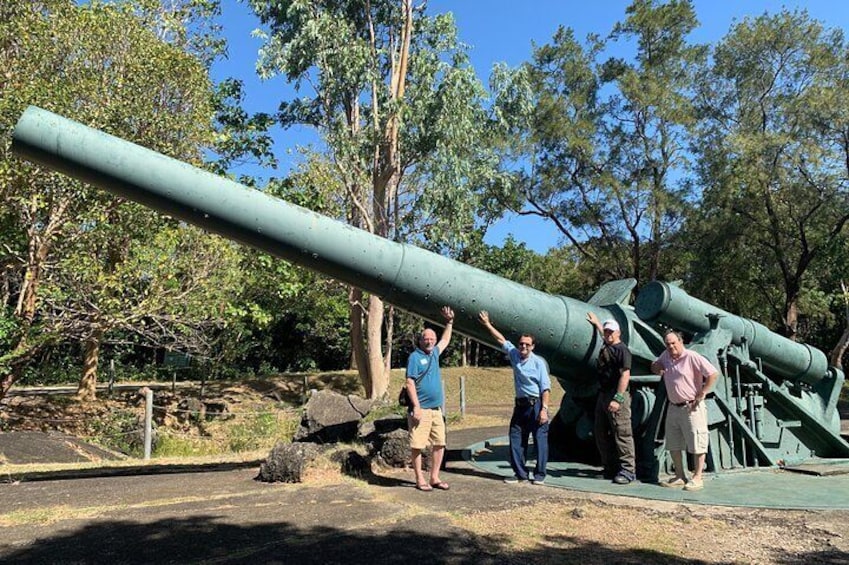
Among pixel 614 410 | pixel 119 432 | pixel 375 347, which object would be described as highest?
pixel 375 347

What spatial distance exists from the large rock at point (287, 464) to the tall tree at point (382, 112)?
36.7 ft

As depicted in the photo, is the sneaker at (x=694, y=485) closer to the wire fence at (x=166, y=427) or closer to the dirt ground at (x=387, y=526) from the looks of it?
the dirt ground at (x=387, y=526)

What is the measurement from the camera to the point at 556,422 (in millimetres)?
7500

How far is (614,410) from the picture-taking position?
20.3ft

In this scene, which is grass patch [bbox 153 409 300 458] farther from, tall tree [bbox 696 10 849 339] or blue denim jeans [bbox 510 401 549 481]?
tall tree [bbox 696 10 849 339]

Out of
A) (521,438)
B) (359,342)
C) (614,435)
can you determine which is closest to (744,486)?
(614,435)

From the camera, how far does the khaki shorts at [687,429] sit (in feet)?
19.6

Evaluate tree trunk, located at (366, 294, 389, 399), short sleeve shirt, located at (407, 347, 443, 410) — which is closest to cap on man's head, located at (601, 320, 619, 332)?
short sleeve shirt, located at (407, 347, 443, 410)

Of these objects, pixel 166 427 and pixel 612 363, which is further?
pixel 166 427

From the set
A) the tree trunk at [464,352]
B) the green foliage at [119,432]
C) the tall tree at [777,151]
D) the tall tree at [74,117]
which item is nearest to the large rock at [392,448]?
the green foliage at [119,432]

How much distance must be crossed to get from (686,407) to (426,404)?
7.27 ft

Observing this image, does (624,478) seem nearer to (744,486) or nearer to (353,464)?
(744,486)

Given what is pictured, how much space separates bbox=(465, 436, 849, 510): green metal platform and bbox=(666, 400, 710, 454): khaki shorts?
1.20 feet

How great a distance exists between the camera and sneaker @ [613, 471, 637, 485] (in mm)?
6141
